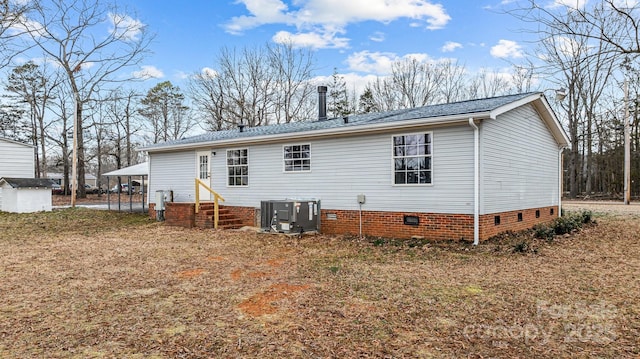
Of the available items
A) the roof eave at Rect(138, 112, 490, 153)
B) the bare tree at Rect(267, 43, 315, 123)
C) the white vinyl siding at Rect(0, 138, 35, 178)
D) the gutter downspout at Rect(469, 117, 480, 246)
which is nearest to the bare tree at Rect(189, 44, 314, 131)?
the bare tree at Rect(267, 43, 315, 123)

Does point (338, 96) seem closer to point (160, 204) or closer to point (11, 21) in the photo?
point (160, 204)

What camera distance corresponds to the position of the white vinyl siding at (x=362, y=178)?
27.9ft

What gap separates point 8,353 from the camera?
3.27m

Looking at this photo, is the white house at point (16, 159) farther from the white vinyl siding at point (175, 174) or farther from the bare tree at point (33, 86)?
the bare tree at point (33, 86)

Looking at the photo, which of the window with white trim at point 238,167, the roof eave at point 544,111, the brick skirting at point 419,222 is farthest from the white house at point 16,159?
the roof eave at point 544,111

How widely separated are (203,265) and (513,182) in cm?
750

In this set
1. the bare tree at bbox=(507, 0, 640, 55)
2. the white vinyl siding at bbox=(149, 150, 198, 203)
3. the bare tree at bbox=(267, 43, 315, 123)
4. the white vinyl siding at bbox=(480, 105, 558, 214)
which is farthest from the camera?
the bare tree at bbox=(267, 43, 315, 123)

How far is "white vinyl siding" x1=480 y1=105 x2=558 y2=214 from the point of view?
8570 millimetres

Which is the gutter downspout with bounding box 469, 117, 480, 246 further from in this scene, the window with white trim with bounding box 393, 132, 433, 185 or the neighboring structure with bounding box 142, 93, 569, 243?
the window with white trim with bounding box 393, 132, 433, 185

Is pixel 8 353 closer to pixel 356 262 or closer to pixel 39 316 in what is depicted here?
pixel 39 316

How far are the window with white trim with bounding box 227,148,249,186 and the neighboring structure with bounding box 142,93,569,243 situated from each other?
0.03m

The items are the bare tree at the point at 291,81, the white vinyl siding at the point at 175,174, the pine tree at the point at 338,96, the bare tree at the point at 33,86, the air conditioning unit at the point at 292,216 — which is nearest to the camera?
the air conditioning unit at the point at 292,216

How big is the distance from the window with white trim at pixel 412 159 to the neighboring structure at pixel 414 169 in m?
0.02

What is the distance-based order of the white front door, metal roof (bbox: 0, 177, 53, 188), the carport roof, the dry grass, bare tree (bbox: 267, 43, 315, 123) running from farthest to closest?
bare tree (bbox: 267, 43, 315, 123) → the carport roof → metal roof (bbox: 0, 177, 53, 188) → the white front door → the dry grass
